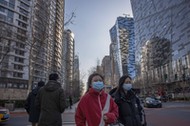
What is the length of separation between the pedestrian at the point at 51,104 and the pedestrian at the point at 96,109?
5.37ft

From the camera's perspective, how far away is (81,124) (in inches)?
125

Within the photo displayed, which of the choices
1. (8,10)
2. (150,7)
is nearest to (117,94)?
(8,10)

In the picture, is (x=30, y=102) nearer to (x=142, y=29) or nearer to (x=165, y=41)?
(x=165, y=41)

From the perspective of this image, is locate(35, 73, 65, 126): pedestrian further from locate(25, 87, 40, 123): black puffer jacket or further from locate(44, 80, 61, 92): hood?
locate(25, 87, 40, 123): black puffer jacket

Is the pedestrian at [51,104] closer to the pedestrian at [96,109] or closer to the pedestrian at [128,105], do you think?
the pedestrian at [128,105]

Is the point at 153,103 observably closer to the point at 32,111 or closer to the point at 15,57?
the point at 32,111

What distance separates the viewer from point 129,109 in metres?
3.96

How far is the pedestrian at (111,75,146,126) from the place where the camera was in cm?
390

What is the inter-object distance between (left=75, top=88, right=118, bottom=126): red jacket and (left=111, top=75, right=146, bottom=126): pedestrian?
61cm

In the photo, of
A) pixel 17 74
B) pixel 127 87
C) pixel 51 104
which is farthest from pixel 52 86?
pixel 17 74

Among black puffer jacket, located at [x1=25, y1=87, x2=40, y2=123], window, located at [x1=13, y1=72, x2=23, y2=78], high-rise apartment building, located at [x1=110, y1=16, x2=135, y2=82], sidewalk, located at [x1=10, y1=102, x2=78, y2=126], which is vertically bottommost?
sidewalk, located at [x1=10, y1=102, x2=78, y2=126]

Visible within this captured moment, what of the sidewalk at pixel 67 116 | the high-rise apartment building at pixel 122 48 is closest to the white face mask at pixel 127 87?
the sidewalk at pixel 67 116

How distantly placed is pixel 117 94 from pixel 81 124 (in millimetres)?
1206

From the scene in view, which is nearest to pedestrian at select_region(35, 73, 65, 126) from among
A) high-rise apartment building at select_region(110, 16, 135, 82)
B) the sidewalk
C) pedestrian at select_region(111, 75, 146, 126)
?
pedestrian at select_region(111, 75, 146, 126)
